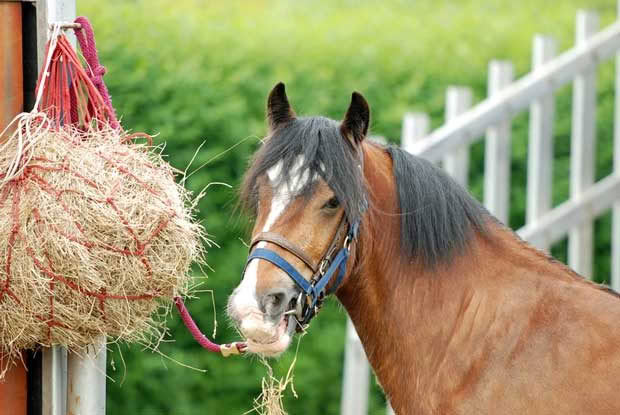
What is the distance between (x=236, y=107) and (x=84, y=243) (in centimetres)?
360

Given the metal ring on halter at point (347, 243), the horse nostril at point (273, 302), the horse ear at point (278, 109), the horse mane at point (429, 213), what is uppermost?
Answer: the horse ear at point (278, 109)

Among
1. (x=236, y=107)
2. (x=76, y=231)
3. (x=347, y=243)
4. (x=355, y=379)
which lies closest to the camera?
(x=76, y=231)

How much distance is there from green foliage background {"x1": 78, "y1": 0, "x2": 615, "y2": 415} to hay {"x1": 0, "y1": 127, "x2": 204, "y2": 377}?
8.33ft

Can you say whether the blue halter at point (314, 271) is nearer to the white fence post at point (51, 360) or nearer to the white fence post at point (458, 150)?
the white fence post at point (51, 360)

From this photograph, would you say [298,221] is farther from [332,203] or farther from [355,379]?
[355,379]

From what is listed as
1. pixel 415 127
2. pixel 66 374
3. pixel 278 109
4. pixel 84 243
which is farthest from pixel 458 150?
pixel 84 243

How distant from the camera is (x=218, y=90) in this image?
6.33m

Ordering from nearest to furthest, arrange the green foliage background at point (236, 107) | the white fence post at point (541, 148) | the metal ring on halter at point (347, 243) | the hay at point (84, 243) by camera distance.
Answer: the hay at point (84, 243) → the metal ring on halter at point (347, 243) → the white fence post at point (541, 148) → the green foliage background at point (236, 107)

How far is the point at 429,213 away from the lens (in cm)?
323

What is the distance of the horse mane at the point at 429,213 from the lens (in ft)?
10.6

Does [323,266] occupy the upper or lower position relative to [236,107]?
lower

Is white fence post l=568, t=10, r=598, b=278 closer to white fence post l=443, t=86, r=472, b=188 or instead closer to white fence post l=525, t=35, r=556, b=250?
white fence post l=525, t=35, r=556, b=250

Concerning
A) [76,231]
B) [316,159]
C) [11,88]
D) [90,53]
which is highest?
[90,53]

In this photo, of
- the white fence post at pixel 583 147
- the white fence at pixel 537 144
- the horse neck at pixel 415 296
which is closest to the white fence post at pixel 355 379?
the white fence at pixel 537 144
